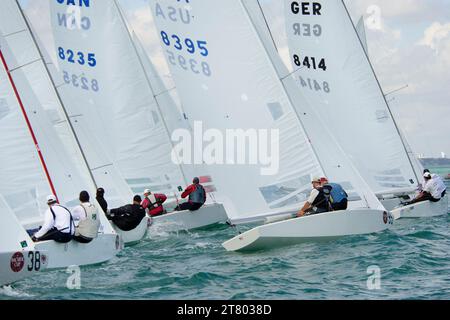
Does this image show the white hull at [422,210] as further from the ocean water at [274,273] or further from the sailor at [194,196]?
the sailor at [194,196]

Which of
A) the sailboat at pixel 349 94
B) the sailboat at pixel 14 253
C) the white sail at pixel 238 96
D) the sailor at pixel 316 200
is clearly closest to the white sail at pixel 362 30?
the sailboat at pixel 349 94

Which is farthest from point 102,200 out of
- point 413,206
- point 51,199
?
point 413,206

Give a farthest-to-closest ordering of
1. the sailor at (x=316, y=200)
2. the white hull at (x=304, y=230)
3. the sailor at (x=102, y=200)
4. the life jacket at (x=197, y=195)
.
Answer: the life jacket at (x=197, y=195)
the sailor at (x=102, y=200)
the sailor at (x=316, y=200)
the white hull at (x=304, y=230)

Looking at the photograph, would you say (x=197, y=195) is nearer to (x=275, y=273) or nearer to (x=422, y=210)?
(x=422, y=210)

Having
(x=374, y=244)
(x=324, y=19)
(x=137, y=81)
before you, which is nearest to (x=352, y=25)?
(x=324, y=19)

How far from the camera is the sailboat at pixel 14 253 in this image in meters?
10.4

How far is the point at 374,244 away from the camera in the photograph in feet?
45.6

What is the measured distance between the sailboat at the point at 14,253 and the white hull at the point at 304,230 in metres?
3.27

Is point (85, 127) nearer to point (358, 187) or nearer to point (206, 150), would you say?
point (206, 150)

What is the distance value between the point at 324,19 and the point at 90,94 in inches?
217

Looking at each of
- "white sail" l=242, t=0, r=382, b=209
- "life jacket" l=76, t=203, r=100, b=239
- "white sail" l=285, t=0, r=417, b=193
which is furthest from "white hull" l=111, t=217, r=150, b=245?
"white sail" l=285, t=0, r=417, b=193

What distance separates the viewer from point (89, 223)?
13.4 metres

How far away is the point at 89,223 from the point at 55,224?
0.77 m

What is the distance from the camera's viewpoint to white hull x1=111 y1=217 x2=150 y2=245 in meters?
16.8
